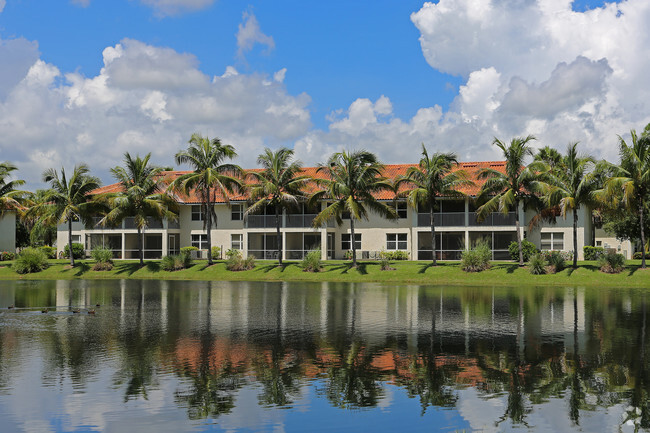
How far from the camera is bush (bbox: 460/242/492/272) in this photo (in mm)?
40750

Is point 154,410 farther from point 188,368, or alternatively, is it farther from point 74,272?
point 74,272

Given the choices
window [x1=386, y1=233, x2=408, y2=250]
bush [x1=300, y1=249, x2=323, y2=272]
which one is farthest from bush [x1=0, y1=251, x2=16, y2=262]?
window [x1=386, y1=233, x2=408, y2=250]

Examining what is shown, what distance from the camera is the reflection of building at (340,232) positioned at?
48719 mm

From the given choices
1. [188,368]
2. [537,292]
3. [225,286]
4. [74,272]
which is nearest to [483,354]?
[188,368]

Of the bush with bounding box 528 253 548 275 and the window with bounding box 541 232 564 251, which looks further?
the window with bounding box 541 232 564 251

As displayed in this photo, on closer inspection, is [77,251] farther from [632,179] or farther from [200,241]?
[632,179]

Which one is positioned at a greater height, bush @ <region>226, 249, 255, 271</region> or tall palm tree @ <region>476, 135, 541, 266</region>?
tall palm tree @ <region>476, 135, 541, 266</region>

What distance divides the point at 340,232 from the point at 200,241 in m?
12.1

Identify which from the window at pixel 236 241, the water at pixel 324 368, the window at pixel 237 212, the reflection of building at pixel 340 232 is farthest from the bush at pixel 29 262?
the water at pixel 324 368

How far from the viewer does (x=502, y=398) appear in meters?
10.4

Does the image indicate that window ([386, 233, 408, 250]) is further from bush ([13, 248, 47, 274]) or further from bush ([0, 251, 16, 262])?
bush ([0, 251, 16, 262])

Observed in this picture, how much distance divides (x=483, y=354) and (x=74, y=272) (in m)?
38.5

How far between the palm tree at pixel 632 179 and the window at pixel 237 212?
28.7m

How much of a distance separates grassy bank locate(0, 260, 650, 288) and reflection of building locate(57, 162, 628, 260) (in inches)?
190
